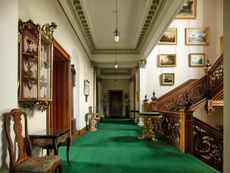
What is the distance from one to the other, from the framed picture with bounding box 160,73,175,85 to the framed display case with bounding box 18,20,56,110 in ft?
28.1

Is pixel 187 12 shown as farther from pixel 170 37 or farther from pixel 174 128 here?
pixel 174 128

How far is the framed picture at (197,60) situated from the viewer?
11367 mm

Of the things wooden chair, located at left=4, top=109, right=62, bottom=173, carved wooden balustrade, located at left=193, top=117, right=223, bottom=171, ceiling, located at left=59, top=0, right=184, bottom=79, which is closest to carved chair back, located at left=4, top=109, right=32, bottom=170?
wooden chair, located at left=4, top=109, right=62, bottom=173

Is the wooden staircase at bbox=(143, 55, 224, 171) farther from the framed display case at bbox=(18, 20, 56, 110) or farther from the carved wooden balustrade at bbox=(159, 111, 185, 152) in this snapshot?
the framed display case at bbox=(18, 20, 56, 110)

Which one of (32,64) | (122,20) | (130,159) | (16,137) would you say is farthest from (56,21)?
(130,159)

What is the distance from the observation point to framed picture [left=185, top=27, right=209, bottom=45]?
11367 mm

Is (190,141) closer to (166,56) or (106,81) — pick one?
(166,56)

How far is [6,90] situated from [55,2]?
306 centimetres

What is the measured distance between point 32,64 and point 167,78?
359 inches

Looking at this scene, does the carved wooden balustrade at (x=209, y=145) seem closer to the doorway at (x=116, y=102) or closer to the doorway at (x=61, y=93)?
the doorway at (x=61, y=93)

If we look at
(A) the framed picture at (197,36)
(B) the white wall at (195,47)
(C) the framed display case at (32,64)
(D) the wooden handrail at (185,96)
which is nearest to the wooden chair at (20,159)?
(C) the framed display case at (32,64)

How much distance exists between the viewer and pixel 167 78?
11.5 meters

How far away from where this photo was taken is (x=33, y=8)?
3705 millimetres

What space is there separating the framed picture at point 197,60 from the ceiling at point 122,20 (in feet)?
8.09
